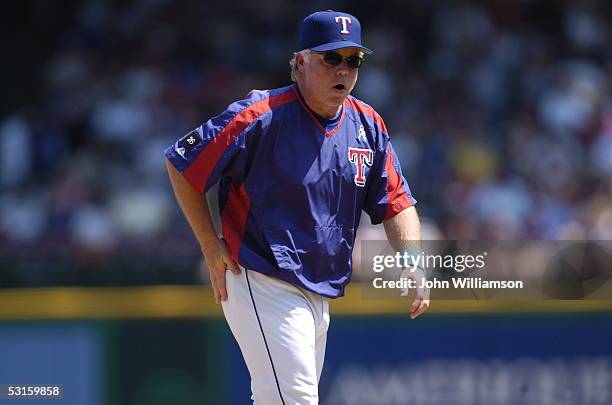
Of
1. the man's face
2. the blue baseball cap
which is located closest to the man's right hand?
the man's face

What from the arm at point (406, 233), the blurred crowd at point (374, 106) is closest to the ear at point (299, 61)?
the arm at point (406, 233)

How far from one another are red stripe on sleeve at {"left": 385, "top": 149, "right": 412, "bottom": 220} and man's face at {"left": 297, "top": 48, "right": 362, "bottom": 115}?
1.38 feet

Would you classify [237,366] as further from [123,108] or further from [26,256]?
[123,108]

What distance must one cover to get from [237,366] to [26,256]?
2998 mm

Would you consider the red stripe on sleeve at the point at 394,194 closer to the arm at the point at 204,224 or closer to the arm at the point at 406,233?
the arm at the point at 406,233

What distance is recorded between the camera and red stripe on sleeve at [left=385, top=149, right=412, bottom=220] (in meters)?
4.97

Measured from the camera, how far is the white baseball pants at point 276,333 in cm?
454

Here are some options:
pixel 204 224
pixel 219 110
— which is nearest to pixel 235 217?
pixel 204 224

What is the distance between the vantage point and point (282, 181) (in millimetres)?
4664

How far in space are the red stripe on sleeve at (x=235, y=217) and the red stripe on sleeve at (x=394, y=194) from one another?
0.65 m

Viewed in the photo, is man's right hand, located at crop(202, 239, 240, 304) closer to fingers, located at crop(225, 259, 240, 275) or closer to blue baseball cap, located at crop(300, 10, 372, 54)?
fingers, located at crop(225, 259, 240, 275)

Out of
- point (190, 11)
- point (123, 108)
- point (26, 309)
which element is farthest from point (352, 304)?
point (190, 11)

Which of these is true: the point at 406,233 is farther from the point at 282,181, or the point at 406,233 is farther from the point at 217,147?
the point at 217,147

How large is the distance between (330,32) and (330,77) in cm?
18
